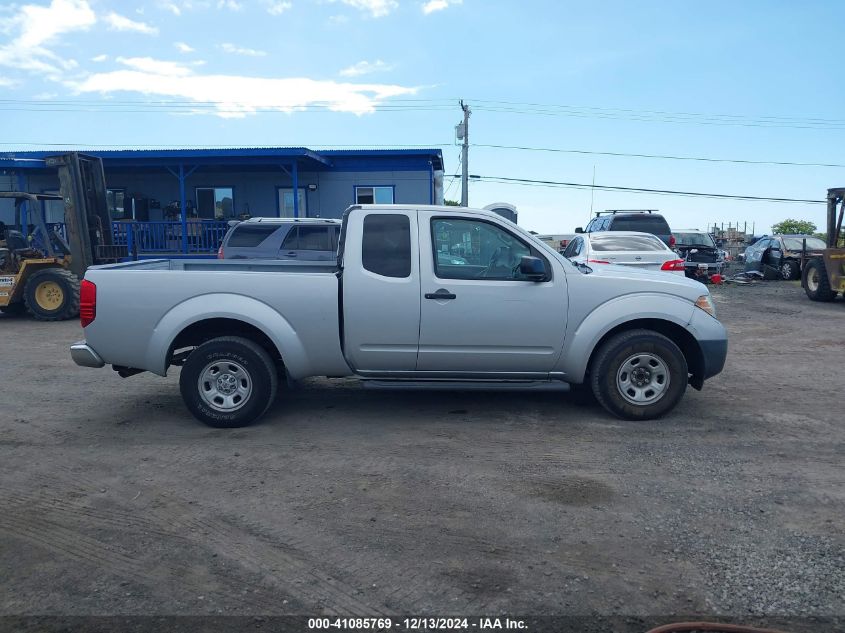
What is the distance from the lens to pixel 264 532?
3.89 meters

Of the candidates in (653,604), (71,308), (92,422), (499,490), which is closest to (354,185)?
(71,308)

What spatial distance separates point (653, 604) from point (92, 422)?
4.94 metres

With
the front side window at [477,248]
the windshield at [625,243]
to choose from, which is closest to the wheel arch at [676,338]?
the front side window at [477,248]

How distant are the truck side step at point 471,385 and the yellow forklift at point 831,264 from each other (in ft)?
41.2

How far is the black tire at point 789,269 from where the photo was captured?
2259 cm

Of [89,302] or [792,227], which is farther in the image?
[792,227]

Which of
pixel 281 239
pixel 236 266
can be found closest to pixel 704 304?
pixel 236 266

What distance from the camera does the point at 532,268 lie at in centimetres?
570

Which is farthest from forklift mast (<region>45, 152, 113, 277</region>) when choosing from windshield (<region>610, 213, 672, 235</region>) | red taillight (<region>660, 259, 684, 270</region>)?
A: windshield (<region>610, 213, 672, 235</region>)

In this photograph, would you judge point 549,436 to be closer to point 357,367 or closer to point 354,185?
point 357,367

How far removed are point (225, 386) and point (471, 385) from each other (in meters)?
2.08

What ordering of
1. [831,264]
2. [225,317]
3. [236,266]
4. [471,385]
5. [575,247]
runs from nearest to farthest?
1. [225,317]
2. [471,385]
3. [236,266]
4. [575,247]
5. [831,264]

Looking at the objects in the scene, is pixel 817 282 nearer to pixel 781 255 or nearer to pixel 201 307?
pixel 781 255

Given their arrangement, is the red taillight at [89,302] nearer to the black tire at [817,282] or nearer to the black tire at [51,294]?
the black tire at [51,294]
